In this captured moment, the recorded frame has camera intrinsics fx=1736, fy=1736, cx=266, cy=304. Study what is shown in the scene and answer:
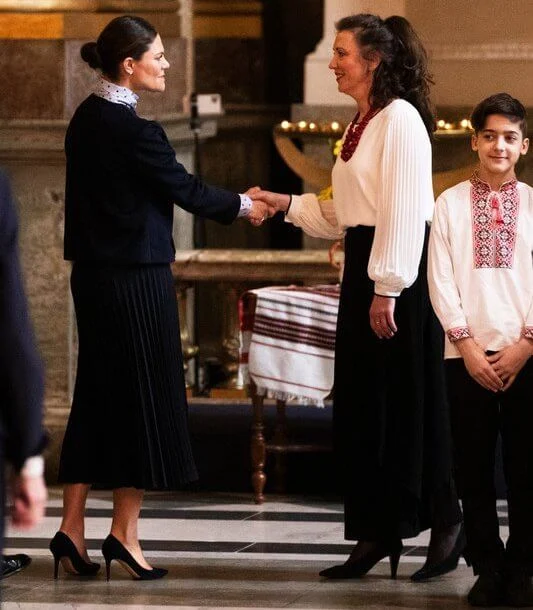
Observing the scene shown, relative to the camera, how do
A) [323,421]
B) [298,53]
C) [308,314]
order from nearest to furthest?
[308,314] < [323,421] < [298,53]

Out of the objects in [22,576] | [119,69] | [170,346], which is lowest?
[22,576]

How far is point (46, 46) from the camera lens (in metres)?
7.60

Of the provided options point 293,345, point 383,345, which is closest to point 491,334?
point 383,345

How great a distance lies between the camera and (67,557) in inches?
203

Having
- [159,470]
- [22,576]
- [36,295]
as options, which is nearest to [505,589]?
[159,470]

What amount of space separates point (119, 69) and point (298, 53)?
5061 mm

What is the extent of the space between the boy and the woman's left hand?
20 cm

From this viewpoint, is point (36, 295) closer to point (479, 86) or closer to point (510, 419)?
point (479, 86)

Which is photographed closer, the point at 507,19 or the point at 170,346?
the point at 170,346

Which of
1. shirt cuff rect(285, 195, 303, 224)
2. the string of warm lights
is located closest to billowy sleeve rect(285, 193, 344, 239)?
shirt cuff rect(285, 195, 303, 224)

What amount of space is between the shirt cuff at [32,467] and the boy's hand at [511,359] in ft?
7.43

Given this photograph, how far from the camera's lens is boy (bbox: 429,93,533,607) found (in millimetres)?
4652

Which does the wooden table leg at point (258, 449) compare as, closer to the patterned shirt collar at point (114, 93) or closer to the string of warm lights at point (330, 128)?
the string of warm lights at point (330, 128)

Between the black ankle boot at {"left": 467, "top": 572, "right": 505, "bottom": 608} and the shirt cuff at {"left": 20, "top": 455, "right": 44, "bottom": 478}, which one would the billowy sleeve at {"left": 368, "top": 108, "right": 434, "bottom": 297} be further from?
the shirt cuff at {"left": 20, "top": 455, "right": 44, "bottom": 478}
